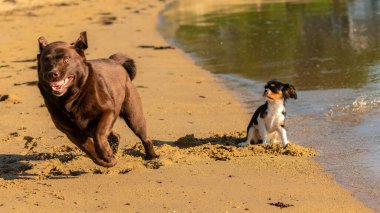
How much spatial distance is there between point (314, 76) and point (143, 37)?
25.9 ft

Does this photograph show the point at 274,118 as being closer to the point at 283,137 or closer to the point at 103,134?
the point at 283,137

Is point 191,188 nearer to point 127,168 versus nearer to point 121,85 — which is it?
point 127,168

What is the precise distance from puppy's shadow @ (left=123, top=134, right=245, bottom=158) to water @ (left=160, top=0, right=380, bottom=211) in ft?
2.38

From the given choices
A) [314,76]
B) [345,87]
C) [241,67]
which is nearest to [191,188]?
[345,87]

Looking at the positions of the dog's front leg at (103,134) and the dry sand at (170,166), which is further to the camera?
the dog's front leg at (103,134)

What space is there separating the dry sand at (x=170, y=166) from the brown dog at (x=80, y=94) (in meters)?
0.44

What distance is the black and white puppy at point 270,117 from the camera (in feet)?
25.9

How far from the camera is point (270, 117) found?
7973 millimetres

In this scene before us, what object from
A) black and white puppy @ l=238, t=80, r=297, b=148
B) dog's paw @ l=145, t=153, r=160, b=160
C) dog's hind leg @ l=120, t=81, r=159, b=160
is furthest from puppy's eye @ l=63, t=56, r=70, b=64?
black and white puppy @ l=238, t=80, r=297, b=148

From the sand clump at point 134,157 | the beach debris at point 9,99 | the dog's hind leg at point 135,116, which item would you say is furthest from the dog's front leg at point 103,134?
the beach debris at point 9,99

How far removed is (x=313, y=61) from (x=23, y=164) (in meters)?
8.10

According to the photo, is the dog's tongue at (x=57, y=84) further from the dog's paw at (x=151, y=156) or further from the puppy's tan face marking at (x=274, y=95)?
the puppy's tan face marking at (x=274, y=95)

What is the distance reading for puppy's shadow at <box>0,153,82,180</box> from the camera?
6.86 m

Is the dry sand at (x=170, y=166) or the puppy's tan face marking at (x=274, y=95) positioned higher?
the puppy's tan face marking at (x=274, y=95)
